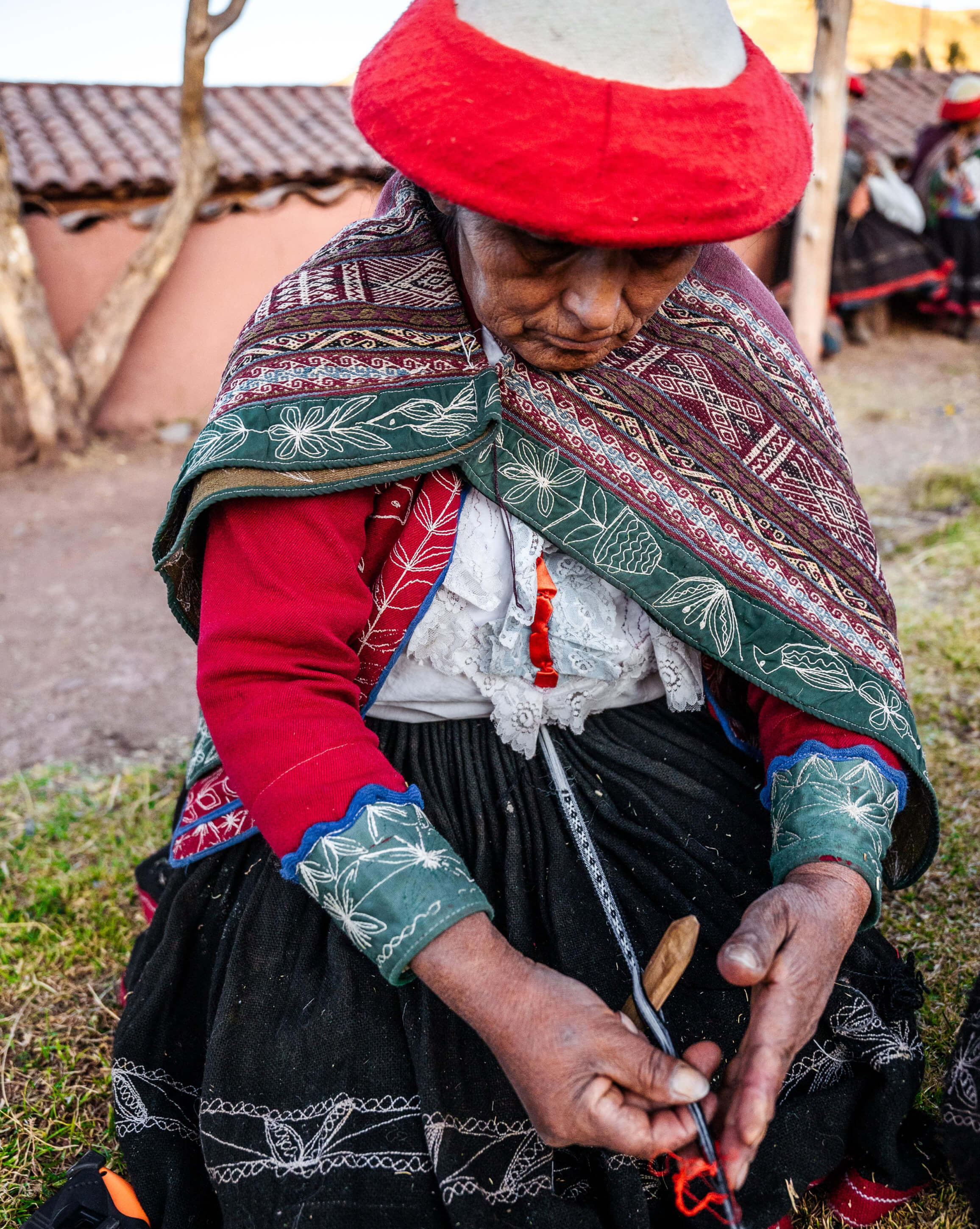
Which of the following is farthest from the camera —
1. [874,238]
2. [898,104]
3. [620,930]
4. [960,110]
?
[898,104]

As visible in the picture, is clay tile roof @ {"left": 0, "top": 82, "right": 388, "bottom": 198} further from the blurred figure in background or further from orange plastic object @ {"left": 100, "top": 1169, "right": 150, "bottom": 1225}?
orange plastic object @ {"left": 100, "top": 1169, "right": 150, "bottom": 1225}

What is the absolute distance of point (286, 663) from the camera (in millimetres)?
1331

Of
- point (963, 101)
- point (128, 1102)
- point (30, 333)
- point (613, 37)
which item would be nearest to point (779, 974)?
point (128, 1102)

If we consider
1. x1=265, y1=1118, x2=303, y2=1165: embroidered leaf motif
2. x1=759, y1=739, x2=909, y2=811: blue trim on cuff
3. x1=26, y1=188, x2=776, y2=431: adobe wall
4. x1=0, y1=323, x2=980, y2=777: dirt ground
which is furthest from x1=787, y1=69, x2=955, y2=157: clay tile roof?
x1=265, y1=1118, x2=303, y2=1165: embroidered leaf motif

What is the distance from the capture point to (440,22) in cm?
120

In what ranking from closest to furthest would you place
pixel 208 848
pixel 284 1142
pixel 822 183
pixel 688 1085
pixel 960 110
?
pixel 688 1085 < pixel 284 1142 < pixel 208 848 < pixel 822 183 < pixel 960 110

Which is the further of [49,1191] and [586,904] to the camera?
[49,1191]

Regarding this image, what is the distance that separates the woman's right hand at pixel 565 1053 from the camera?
1116mm

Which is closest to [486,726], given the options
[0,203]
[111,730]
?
[111,730]

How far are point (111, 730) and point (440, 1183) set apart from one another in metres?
2.56

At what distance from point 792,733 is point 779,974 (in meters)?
0.42

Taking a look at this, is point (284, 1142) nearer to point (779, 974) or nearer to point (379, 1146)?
point (379, 1146)

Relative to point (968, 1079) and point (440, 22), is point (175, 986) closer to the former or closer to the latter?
point (968, 1079)

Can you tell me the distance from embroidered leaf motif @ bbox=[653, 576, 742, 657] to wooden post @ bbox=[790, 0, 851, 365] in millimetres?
5561
